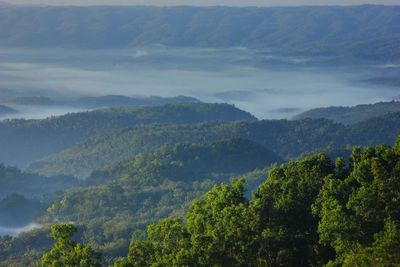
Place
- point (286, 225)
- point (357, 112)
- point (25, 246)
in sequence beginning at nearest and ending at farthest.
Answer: point (286, 225) < point (25, 246) < point (357, 112)

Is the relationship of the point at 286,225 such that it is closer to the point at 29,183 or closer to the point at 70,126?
the point at 29,183

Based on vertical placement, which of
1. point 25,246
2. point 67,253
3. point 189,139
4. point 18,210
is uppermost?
point 189,139

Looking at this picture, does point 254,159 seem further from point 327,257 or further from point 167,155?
point 327,257

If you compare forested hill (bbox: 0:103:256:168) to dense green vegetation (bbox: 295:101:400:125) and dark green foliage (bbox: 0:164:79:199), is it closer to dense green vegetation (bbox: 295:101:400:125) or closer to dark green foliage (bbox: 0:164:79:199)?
dense green vegetation (bbox: 295:101:400:125)

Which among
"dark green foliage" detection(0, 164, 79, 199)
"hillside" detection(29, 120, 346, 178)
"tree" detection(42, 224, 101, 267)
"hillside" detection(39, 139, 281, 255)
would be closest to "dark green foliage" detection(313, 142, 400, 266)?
"tree" detection(42, 224, 101, 267)

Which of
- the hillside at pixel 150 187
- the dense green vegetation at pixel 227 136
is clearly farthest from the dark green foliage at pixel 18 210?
the dense green vegetation at pixel 227 136

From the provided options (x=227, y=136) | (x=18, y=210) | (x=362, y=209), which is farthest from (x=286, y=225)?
(x=227, y=136)
